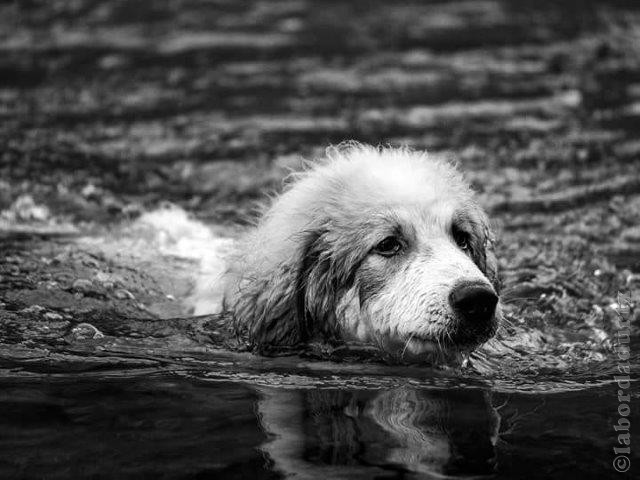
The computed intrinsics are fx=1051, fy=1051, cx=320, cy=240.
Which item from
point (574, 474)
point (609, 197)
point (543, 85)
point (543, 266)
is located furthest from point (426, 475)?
point (543, 85)

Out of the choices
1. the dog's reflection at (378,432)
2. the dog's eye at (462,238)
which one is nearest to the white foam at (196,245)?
the dog's eye at (462,238)

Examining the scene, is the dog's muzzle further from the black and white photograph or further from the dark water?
the dark water

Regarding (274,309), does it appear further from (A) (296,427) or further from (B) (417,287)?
(A) (296,427)

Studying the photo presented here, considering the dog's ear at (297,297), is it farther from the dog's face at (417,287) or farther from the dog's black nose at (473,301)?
the dog's black nose at (473,301)

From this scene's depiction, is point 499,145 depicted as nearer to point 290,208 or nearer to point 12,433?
point 290,208

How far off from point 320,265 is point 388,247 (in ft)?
1.18

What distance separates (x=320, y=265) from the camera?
512 cm

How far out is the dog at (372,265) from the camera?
4715 mm

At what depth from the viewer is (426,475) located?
3533 mm

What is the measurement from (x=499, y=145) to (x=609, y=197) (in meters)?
1.51

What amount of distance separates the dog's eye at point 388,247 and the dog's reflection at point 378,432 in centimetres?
70

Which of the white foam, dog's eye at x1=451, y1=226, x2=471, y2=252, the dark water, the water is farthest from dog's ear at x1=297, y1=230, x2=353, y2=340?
the white foam

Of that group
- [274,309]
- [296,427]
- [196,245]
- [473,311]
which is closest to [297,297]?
[274,309]

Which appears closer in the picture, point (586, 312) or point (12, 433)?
point (12, 433)
